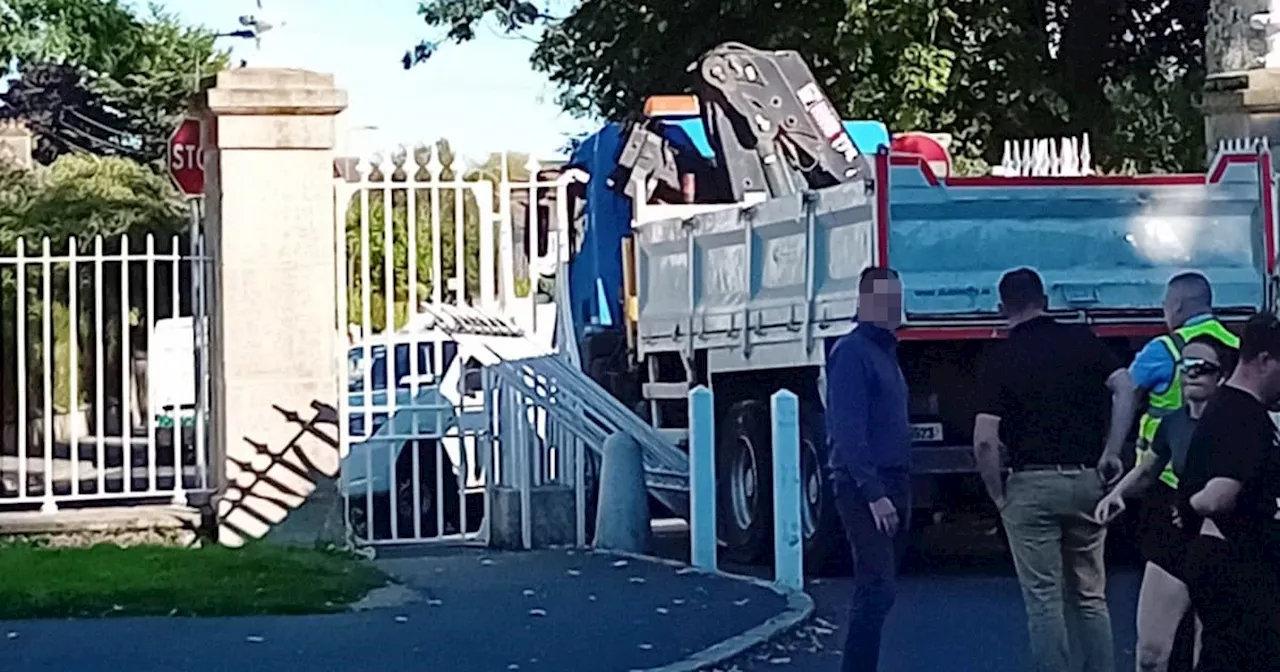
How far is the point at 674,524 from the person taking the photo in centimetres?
1792

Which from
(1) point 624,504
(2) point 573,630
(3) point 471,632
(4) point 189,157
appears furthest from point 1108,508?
(4) point 189,157

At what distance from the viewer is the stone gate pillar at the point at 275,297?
13.7 meters

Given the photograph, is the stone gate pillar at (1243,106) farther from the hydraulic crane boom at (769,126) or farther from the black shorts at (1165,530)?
the black shorts at (1165,530)

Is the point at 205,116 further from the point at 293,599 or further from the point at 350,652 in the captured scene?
the point at 350,652

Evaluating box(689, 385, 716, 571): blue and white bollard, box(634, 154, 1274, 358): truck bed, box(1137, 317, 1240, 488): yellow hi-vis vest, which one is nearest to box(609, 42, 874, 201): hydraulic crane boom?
box(634, 154, 1274, 358): truck bed

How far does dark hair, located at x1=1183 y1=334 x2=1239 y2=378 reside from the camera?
802cm

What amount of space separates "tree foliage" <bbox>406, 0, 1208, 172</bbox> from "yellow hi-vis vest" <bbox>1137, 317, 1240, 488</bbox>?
537 inches

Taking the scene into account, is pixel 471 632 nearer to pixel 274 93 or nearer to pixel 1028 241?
pixel 1028 241

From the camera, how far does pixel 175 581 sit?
11953 mm

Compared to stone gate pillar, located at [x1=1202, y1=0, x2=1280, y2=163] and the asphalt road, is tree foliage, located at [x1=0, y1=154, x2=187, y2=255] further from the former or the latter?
the asphalt road

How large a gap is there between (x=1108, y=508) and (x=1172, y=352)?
0.82 m

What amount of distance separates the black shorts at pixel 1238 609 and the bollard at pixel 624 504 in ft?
25.7

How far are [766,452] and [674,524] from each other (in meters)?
3.53

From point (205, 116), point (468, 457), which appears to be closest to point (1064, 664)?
point (205, 116)
